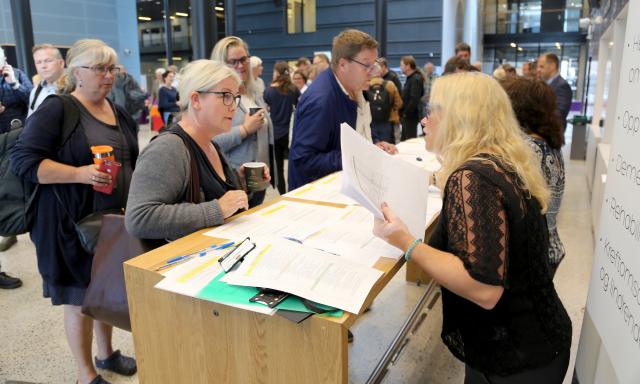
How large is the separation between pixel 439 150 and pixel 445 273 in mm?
351

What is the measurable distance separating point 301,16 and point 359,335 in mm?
18606

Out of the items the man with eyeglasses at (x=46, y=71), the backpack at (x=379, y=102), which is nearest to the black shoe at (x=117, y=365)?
the man with eyeglasses at (x=46, y=71)

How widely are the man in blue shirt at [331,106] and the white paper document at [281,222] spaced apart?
0.50m

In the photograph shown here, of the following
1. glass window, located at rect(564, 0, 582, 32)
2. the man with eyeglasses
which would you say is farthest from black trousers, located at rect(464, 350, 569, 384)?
glass window, located at rect(564, 0, 582, 32)

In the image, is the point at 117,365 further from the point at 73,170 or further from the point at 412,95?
the point at 412,95

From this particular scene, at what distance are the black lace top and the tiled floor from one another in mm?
1137

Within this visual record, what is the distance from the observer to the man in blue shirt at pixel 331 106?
236 centimetres

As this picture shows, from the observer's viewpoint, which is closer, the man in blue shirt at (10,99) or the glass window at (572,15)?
the man in blue shirt at (10,99)

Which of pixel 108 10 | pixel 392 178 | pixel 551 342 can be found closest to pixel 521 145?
pixel 392 178

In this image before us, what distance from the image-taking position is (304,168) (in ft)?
8.04

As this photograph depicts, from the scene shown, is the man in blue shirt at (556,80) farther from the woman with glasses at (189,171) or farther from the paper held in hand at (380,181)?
the woman with glasses at (189,171)

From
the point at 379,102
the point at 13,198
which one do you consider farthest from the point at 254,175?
the point at 379,102

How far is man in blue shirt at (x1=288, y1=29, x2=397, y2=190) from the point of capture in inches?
92.9

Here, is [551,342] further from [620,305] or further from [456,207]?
[456,207]
